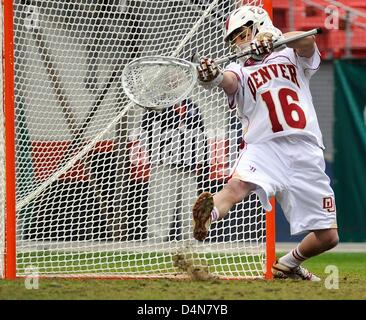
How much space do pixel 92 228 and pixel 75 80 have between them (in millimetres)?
1013

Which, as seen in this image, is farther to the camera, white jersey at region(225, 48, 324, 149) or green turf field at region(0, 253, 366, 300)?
white jersey at region(225, 48, 324, 149)

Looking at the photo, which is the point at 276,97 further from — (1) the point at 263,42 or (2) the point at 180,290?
(2) the point at 180,290

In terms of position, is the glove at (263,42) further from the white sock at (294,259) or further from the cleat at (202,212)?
the white sock at (294,259)

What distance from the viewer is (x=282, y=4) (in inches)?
490

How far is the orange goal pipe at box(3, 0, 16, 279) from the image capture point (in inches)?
283

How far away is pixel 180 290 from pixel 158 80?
1.35 m

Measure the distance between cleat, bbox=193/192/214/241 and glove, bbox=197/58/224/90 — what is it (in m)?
0.67

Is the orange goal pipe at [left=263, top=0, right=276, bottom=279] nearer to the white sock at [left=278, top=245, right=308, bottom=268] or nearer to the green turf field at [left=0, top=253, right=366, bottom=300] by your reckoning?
the white sock at [left=278, top=245, right=308, bottom=268]

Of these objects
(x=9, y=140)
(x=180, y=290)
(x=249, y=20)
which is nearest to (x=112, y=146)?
(x=9, y=140)

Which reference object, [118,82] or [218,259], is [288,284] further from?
[118,82]

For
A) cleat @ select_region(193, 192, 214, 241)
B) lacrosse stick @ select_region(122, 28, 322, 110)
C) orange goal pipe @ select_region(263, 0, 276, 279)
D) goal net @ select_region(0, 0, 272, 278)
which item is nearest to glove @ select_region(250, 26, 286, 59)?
lacrosse stick @ select_region(122, 28, 322, 110)

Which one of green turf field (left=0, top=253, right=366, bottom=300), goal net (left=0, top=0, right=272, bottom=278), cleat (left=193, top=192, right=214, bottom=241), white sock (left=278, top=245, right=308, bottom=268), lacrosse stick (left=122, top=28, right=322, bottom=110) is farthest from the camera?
goal net (left=0, top=0, right=272, bottom=278)
